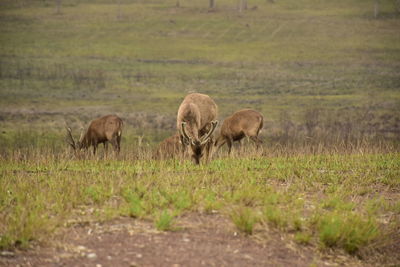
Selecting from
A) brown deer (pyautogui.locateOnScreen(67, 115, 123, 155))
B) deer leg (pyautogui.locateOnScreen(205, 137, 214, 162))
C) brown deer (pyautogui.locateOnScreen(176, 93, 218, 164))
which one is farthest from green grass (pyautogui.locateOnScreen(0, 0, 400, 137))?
deer leg (pyautogui.locateOnScreen(205, 137, 214, 162))

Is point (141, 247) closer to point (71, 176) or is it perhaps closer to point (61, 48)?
point (71, 176)

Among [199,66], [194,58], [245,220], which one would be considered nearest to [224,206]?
[245,220]

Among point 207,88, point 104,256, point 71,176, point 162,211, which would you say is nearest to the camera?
point 104,256

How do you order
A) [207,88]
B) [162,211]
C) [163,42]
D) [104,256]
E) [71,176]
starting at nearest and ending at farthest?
1. [104,256]
2. [162,211]
3. [71,176]
4. [207,88]
5. [163,42]

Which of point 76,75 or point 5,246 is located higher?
point 5,246

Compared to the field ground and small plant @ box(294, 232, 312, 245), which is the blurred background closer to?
the field ground

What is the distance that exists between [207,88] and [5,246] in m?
44.2

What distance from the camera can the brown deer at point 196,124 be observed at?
13570mm

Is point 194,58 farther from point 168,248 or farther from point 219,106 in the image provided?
point 168,248

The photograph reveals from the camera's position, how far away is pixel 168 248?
7.80 m

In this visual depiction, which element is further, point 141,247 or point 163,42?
point 163,42

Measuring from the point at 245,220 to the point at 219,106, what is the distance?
3589cm

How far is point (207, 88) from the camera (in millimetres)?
51500

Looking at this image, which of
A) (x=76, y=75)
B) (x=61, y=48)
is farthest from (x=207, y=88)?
(x=61, y=48)
